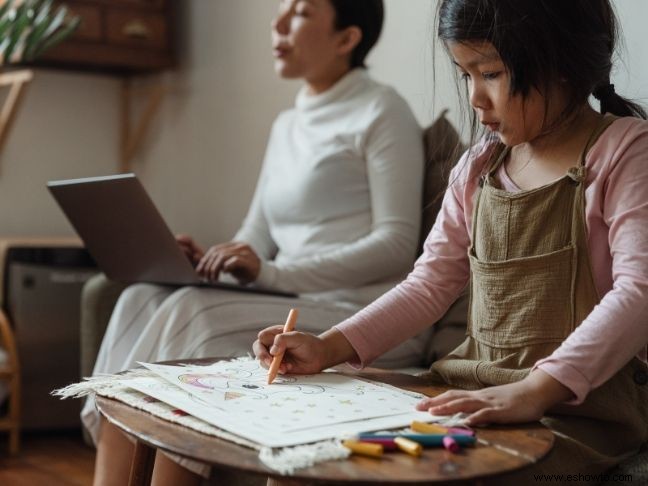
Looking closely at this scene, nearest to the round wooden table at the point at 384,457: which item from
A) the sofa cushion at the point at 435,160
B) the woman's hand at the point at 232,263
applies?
the woman's hand at the point at 232,263

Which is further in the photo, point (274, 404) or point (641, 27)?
point (641, 27)

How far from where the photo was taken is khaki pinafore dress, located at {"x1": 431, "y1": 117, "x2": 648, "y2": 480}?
935 millimetres

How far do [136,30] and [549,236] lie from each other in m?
2.05

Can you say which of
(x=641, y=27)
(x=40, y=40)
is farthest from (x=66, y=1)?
(x=641, y=27)

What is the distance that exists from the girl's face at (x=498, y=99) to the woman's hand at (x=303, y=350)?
0.29 metres

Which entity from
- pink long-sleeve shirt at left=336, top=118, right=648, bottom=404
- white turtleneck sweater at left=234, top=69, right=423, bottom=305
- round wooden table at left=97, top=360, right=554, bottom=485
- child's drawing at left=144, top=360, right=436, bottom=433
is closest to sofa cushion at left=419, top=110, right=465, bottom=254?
white turtleneck sweater at left=234, top=69, right=423, bottom=305

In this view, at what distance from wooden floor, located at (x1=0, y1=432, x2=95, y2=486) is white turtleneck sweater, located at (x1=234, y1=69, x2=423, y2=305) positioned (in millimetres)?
704

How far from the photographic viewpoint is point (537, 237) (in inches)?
38.8

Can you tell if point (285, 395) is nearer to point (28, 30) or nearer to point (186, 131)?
point (28, 30)

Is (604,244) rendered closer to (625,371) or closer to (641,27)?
(625,371)

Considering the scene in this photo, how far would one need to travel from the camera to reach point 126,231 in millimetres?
1533

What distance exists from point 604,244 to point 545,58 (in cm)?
20

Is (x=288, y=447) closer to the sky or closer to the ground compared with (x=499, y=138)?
closer to the ground

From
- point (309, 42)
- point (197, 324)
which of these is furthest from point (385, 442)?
point (309, 42)
